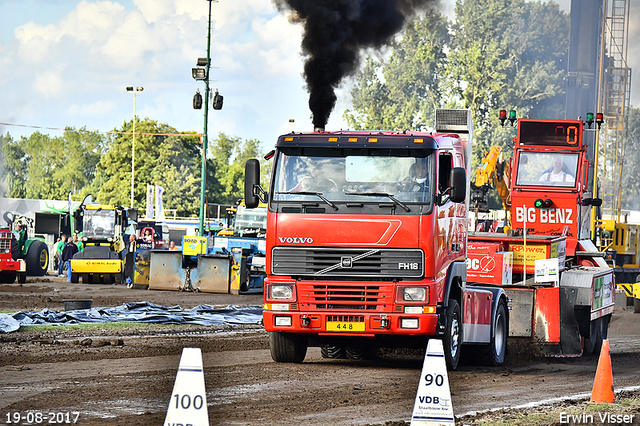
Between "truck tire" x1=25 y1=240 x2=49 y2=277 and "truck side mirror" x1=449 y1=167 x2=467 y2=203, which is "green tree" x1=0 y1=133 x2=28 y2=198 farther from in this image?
"truck side mirror" x1=449 y1=167 x2=467 y2=203

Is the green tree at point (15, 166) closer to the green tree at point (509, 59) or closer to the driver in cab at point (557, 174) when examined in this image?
the green tree at point (509, 59)

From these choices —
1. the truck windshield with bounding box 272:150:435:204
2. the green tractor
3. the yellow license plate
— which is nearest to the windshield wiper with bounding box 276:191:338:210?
the truck windshield with bounding box 272:150:435:204

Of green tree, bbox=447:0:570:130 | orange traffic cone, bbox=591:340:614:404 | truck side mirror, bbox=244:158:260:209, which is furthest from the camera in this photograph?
green tree, bbox=447:0:570:130

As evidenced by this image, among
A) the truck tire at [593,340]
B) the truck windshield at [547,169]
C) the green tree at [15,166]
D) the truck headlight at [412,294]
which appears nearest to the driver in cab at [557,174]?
the truck windshield at [547,169]

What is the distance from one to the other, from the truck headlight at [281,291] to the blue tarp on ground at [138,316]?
6666 millimetres

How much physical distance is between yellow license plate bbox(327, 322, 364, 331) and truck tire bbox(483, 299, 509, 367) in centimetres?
304

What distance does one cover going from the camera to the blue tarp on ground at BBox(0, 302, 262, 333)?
18188 mm

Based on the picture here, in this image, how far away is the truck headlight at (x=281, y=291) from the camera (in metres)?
12.1

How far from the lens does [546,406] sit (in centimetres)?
990

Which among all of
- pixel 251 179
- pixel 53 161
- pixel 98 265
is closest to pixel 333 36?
pixel 251 179

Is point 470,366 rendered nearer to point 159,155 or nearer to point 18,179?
point 159,155

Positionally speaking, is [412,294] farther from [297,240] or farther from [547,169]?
[547,169]

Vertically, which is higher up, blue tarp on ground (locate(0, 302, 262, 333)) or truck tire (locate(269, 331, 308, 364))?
truck tire (locate(269, 331, 308, 364))

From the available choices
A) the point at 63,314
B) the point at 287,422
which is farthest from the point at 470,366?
the point at 63,314
